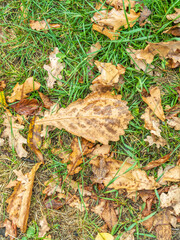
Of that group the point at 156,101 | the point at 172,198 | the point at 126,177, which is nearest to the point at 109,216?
the point at 126,177

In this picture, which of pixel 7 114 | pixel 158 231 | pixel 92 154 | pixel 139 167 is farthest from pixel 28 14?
pixel 158 231

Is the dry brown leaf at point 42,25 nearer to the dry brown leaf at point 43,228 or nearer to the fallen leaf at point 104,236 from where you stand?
the dry brown leaf at point 43,228

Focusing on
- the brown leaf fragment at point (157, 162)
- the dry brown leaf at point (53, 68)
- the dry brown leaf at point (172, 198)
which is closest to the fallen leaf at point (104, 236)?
the dry brown leaf at point (172, 198)

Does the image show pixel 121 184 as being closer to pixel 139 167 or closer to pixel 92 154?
pixel 139 167

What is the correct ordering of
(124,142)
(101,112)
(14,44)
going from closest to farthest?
(101,112) → (124,142) → (14,44)

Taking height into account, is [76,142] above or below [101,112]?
below

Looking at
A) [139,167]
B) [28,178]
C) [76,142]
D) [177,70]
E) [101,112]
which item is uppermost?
[177,70]

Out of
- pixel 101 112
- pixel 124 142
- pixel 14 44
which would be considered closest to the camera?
pixel 101 112
